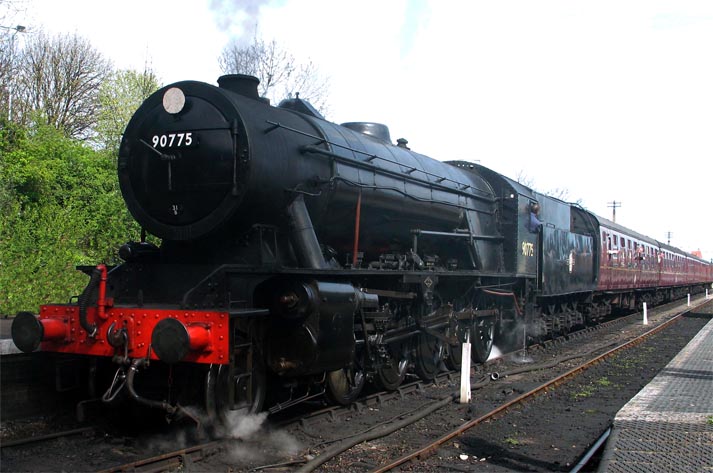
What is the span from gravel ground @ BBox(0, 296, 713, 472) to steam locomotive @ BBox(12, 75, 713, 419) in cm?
42

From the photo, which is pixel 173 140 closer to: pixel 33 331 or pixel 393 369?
pixel 33 331

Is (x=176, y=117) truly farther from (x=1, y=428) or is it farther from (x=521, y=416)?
(x=521, y=416)

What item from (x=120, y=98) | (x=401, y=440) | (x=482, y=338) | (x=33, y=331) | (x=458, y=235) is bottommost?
(x=401, y=440)

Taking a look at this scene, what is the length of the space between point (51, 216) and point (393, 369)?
454 inches

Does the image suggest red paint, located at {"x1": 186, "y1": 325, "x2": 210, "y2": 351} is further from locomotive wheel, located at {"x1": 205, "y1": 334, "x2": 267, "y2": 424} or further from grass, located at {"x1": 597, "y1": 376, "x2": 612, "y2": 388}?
grass, located at {"x1": 597, "y1": 376, "x2": 612, "y2": 388}

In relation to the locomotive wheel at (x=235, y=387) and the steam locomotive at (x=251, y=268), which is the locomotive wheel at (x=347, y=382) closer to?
the steam locomotive at (x=251, y=268)

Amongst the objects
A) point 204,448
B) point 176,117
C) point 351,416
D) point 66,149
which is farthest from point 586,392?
point 66,149

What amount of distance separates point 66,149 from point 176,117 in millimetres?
15754

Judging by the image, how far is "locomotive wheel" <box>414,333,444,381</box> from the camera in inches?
395

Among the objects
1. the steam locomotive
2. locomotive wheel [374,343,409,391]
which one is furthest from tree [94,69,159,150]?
locomotive wheel [374,343,409,391]

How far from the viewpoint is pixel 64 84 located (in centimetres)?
3198

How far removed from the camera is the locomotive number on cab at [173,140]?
6.73m

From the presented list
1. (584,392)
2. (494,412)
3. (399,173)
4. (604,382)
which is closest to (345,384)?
(494,412)

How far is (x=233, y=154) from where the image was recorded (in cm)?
654
